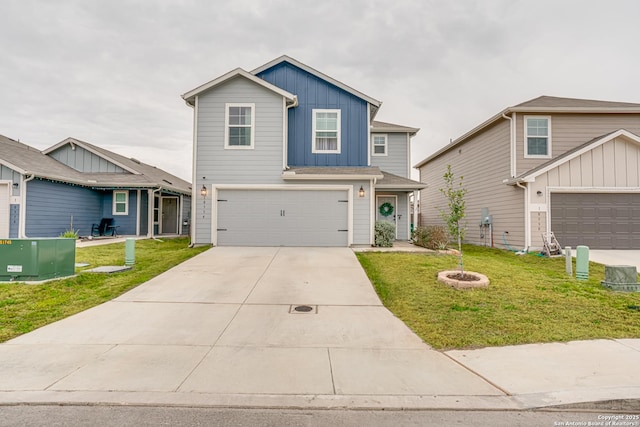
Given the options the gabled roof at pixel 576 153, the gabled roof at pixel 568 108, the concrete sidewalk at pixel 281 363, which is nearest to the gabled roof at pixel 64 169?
the concrete sidewalk at pixel 281 363

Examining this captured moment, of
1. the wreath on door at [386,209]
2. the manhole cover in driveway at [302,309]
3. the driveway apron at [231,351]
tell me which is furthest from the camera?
the wreath on door at [386,209]

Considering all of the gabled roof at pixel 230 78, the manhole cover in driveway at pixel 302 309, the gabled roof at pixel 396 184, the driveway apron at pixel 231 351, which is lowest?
the driveway apron at pixel 231 351

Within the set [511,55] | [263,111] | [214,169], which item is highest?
[511,55]

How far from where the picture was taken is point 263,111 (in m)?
12.3

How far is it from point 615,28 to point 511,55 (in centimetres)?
382

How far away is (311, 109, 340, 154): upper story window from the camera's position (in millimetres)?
13125

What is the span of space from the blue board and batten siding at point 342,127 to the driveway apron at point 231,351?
7092 millimetres

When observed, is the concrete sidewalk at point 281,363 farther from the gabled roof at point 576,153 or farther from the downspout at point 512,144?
the downspout at point 512,144

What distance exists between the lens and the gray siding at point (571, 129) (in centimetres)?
1298

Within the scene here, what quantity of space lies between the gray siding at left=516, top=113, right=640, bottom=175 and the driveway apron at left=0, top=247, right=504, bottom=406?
1023cm

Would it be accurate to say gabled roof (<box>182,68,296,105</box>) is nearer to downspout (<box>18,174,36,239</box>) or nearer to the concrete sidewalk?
downspout (<box>18,174,36,239</box>)

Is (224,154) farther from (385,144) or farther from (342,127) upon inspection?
(385,144)

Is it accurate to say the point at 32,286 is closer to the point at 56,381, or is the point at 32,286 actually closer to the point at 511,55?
the point at 56,381

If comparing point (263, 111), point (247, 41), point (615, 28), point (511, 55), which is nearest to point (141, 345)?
→ point (263, 111)
